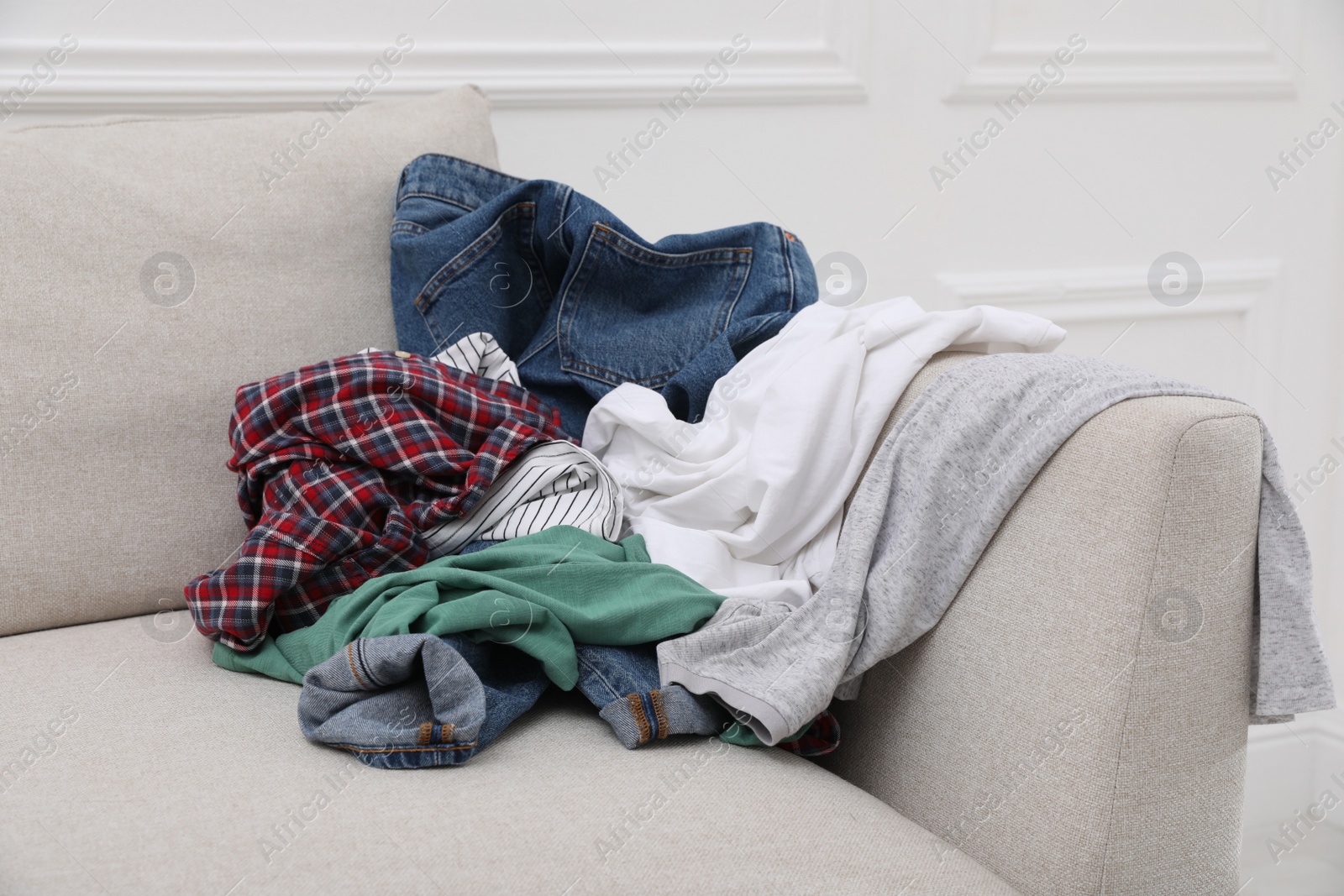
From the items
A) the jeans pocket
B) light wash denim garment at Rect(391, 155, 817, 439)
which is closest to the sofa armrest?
light wash denim garment at Rect(391, 155, 817, 439)

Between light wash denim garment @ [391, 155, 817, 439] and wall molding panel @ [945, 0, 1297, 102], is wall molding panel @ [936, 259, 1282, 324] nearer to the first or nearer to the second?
wall molding panel @ [945, 0, 1297, 102]

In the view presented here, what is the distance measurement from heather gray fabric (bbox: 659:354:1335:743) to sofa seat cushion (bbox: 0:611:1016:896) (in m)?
0.06

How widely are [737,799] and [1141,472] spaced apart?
307 mm

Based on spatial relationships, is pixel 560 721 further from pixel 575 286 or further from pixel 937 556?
pixel 575 286

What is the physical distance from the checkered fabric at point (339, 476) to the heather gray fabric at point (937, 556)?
0.83 ft

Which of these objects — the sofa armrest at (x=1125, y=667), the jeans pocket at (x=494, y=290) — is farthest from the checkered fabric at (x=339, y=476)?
the sofa armrest at (x=1125, y=667)

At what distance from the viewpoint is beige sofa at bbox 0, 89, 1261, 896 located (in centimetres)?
52

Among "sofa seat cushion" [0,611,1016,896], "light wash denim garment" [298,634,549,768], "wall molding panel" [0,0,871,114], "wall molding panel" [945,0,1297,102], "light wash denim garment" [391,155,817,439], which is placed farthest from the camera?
"wall molding panel" [945,0,1297,102]

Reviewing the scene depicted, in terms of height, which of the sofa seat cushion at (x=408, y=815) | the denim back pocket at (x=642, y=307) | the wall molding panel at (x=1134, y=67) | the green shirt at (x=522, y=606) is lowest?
the sofa seat cushion at (x=408, y=815)

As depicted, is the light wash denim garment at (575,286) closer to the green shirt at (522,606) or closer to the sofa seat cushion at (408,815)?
the green shirt at (522,606)

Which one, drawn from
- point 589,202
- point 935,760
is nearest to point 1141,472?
point 935,760

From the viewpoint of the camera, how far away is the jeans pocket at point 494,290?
3.15 feet

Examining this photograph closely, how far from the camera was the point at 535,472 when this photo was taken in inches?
33.5

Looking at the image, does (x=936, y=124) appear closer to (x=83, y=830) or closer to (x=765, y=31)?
(x=765, y=31)
